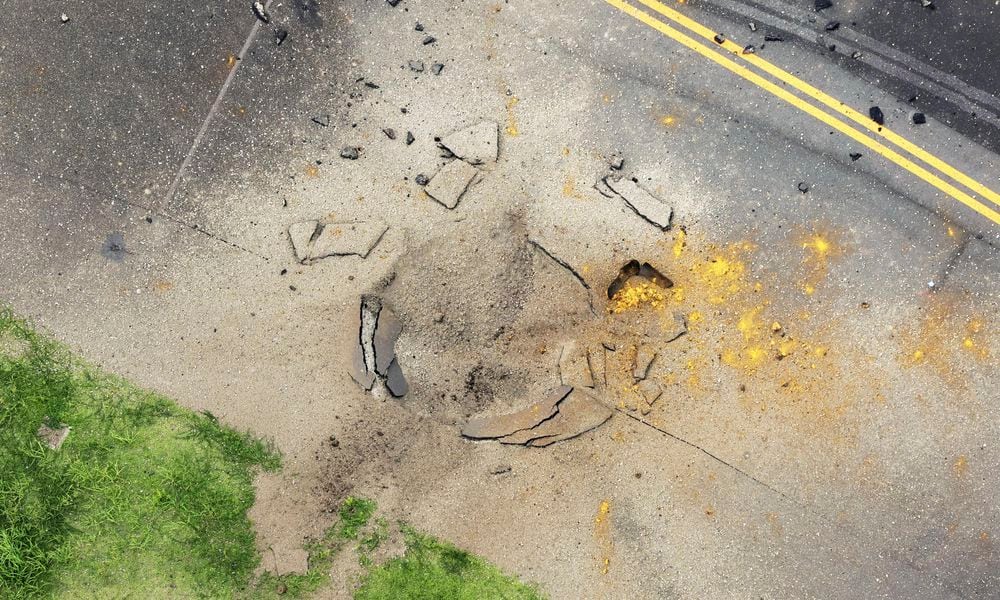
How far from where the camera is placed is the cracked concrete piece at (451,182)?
430 cm

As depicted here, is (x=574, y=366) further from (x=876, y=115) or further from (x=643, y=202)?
(x=876, y=115)

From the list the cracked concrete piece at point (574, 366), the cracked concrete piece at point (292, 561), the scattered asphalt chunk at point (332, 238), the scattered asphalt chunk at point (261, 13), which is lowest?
the cracked concrete piece at point (292, 561)

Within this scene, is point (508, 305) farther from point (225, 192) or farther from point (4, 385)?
point (4, 385)

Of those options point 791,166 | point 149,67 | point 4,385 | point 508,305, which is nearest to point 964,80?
point 791,166

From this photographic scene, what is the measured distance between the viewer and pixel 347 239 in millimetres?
4309

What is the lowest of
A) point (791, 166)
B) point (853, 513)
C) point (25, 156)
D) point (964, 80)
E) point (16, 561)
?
point (16, 561)

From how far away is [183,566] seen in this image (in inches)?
169

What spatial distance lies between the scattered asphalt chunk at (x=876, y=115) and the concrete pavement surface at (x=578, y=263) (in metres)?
0.04

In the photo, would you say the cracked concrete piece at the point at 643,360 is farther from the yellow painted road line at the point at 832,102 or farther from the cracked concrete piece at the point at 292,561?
the cracked concrete piece at the point at 292,561

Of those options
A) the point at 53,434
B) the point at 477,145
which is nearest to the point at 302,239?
the point at 477,145

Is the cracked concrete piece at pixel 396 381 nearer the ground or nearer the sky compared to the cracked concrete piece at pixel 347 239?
nearer the ground

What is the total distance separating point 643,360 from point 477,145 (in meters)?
1.93

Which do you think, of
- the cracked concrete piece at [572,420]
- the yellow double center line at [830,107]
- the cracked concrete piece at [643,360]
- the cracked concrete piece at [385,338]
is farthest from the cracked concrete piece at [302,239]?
the yellow double center line at [830,107]

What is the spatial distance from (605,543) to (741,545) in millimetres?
974
